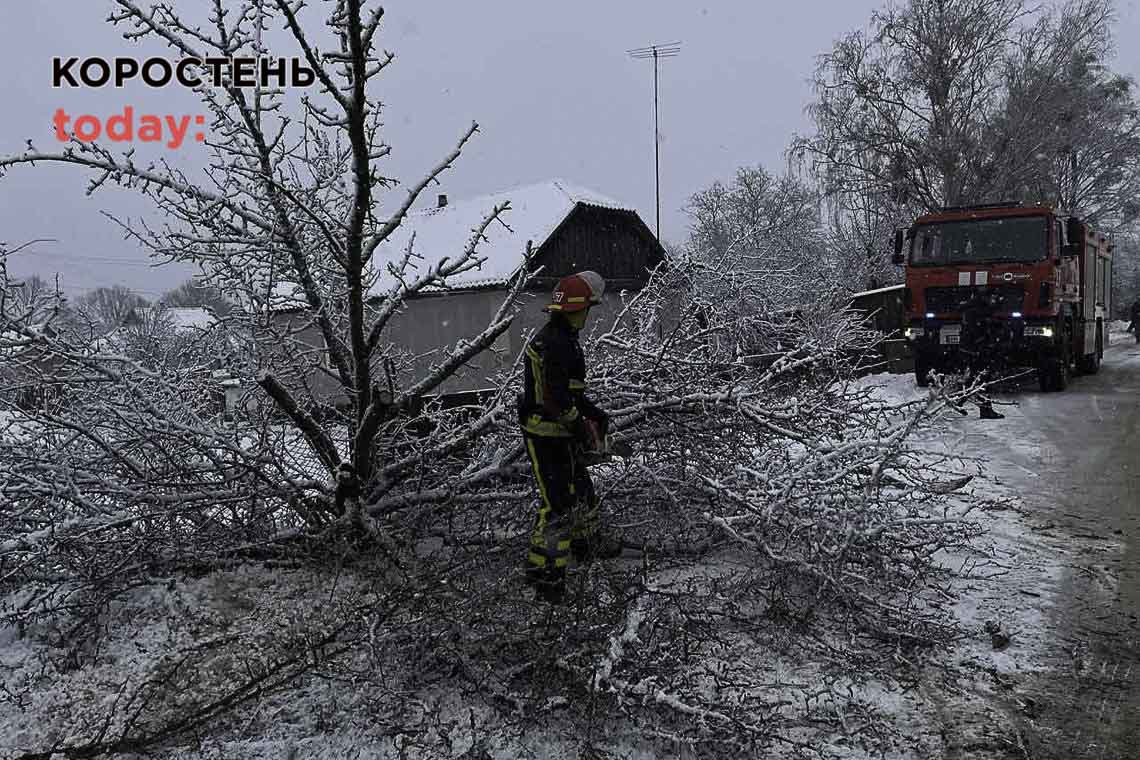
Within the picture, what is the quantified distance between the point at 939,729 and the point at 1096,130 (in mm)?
29087

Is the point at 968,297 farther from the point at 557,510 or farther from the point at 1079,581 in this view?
the point at 557,510

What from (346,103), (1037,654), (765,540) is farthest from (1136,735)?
(346,103)

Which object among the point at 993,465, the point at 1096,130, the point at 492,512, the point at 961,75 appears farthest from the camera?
the point at 1096,130

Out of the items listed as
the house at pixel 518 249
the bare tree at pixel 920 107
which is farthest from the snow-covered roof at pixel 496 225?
the bare tree at pixel 920 107

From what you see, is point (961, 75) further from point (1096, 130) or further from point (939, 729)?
point (939, 729)

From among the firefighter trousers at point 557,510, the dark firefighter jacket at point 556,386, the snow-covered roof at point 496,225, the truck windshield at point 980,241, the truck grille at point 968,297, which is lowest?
the firefighter trousers at point 557,510

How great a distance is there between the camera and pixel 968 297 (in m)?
12.7

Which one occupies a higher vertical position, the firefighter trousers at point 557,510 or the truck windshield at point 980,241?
the truck windshield at point 980,241

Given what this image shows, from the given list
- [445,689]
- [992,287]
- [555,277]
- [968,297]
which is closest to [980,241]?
[992,287]

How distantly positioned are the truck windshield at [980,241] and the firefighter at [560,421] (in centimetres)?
1026

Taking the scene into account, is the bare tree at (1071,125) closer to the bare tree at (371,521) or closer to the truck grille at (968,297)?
the truck grille at (968,297)

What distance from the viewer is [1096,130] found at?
2644cm

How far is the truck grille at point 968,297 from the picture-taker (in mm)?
12398

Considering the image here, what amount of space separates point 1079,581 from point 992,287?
880cm
